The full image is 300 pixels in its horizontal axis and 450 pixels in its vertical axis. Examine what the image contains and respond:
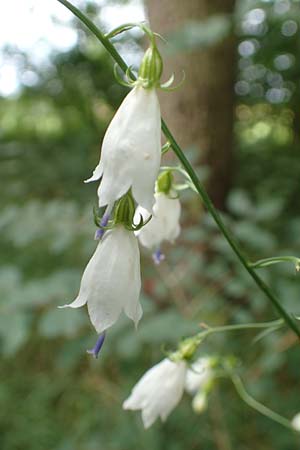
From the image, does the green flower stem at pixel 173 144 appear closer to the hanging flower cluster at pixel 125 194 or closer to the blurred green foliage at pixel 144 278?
the hanging flower cluster at pixel 125 194

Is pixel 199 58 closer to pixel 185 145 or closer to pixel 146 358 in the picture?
pixel 185 145

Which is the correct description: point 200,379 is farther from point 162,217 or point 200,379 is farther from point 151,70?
point 151,70

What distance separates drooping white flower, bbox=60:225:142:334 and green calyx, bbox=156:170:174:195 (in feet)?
0.68

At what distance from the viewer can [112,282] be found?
603 millimetres

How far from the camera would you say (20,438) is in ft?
7.74

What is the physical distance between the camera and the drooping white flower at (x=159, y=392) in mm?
888

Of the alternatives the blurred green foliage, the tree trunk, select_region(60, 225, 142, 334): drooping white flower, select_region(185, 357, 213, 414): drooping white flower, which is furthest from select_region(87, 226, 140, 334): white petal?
the tree trunk

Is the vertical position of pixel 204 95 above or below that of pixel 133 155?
below

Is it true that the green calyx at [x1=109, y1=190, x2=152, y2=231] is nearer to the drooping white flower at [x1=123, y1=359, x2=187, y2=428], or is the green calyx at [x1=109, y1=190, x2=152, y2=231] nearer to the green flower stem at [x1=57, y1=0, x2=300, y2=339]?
the green flower stem at [x1=57, y1=0, x2=300, y2=339]

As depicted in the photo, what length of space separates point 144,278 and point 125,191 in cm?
136

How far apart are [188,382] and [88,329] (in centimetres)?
78

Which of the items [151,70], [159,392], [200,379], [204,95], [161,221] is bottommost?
[204,95]

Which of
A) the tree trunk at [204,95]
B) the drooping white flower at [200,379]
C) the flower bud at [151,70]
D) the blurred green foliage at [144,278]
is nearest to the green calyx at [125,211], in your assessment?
the flower bud at [151,70]

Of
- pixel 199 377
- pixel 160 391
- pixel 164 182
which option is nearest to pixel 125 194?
pixel 164 182
